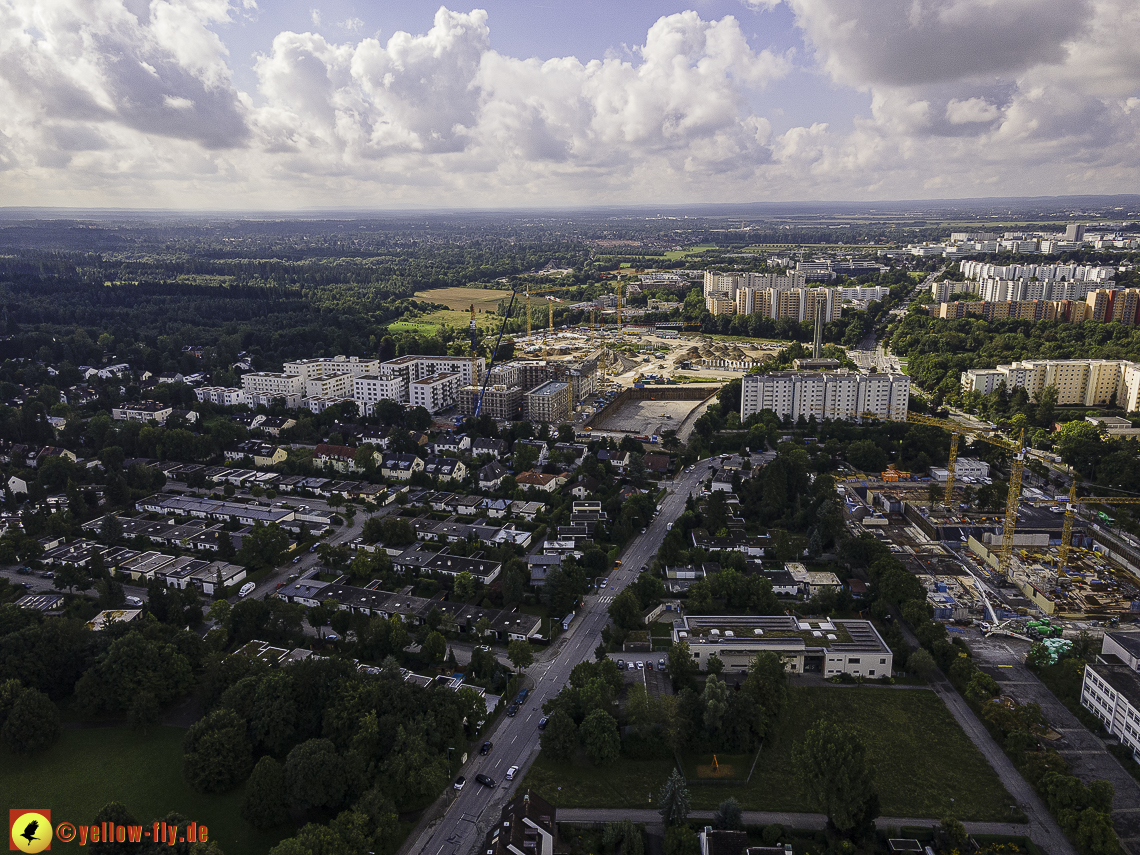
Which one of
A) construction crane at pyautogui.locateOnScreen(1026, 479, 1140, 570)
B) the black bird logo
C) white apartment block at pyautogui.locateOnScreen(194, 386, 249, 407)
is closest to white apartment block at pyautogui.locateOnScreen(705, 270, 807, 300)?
white apartment block at pyautogui.locateOnScreen(194, 386, 249, 407)

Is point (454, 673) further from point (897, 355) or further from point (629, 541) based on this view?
point (897, 355)

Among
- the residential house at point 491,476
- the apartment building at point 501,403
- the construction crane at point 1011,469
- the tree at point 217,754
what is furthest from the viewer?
the apartment building at point 501,403

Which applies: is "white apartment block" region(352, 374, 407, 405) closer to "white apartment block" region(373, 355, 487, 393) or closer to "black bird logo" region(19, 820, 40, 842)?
"white apartment block" region(373, 355, 487, 393)

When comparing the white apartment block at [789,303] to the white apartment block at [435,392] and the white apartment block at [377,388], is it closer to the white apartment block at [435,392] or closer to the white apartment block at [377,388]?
the white apartment block at [435,392]

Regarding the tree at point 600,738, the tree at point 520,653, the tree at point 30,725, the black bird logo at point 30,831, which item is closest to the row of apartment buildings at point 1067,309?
the tree at point 520,653

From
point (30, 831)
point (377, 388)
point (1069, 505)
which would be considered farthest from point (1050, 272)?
point (30, 831)

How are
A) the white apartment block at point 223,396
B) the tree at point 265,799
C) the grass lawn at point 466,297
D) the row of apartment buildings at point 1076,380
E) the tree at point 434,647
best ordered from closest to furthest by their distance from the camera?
the tree at point 265,799
the tree at point 434,647
the row of apartment buildings at point 1076,380
the white apartment block at point 223,396
the grass lawn at point 466,297

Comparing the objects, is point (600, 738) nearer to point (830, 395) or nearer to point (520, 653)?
point (520, 653)
